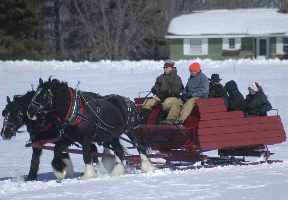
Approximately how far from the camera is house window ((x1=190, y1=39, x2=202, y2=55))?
3815cm

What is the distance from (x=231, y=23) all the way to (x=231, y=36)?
6.19 feet

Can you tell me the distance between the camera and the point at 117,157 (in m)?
8.23

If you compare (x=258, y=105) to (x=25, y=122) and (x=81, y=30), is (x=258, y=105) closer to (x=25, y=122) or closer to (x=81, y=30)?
(x=25, y=122)

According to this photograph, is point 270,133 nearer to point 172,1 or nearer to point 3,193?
point 3,193

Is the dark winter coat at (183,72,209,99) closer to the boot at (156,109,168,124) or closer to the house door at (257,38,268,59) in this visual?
the boot at (156,109,168,124)

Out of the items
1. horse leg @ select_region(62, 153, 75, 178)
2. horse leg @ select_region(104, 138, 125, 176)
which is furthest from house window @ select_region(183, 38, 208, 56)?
horse leg @ select_region(62, 153, 75, 178)

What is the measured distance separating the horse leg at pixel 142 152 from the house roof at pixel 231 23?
2874 cm

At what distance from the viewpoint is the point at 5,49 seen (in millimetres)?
36594

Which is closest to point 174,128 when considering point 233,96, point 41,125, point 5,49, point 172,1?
point 233,96

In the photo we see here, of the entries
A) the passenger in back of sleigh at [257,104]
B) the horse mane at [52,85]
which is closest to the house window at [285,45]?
the passenger in back of sleigh at [257,104]

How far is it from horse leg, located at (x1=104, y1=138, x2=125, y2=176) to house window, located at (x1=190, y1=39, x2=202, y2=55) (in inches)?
1197

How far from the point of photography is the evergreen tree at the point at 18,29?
3662 centimetres

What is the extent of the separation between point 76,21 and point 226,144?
3501cm

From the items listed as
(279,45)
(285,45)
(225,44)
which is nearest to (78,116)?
(225,44)
